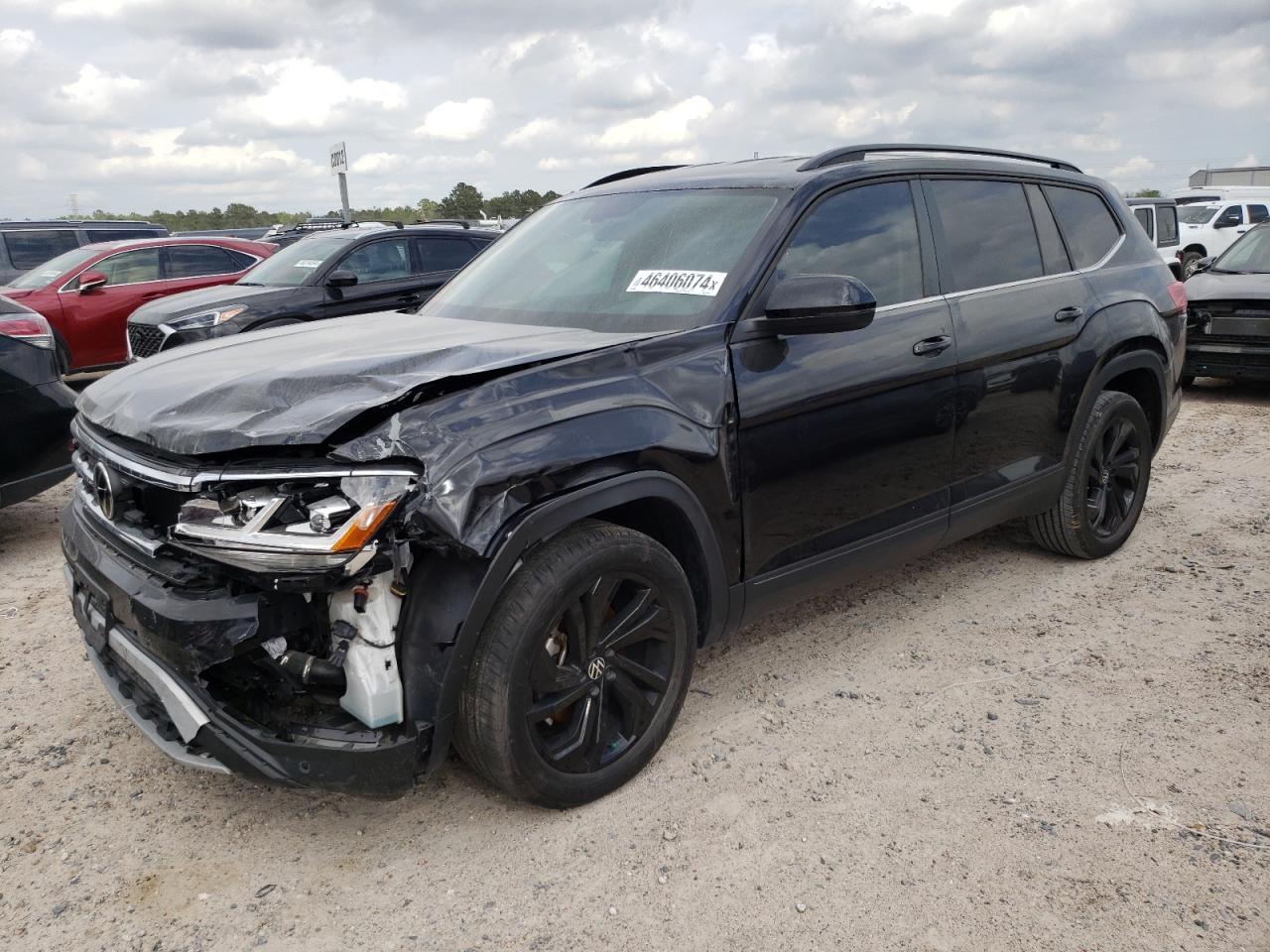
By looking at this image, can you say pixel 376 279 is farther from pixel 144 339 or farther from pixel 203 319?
pixel 144 339

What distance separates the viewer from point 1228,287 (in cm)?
873

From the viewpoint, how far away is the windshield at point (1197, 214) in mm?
20438

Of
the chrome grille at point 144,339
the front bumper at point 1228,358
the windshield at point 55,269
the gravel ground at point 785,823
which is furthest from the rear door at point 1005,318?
the windshield at point 55,269

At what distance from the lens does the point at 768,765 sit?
10.1 feet

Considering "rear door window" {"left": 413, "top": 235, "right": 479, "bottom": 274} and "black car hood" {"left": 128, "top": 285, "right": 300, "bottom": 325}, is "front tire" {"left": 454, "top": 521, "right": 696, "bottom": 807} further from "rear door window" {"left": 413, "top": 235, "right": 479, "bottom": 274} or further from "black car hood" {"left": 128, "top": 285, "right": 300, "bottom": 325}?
"rear door window" {"left": 413, "top": 235, "right": 479, "bottom": 274}

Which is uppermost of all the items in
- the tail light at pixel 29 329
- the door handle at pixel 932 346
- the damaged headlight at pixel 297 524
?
the door handle at pixel 932 346

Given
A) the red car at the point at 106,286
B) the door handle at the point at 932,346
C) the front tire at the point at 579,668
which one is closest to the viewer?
the front tire at the point at 579,668

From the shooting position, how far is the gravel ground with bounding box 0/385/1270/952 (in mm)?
2410

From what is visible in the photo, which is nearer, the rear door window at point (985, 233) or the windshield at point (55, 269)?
the rear door window at point (985, 233)

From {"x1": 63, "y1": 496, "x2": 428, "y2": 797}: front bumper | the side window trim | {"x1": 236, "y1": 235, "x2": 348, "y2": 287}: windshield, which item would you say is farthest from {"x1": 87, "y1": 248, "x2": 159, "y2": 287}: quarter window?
the side window trim

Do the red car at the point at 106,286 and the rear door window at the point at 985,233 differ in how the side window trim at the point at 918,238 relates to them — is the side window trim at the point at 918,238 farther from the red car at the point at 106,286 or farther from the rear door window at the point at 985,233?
the red car at the point at 106,286

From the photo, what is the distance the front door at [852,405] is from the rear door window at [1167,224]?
51.3ft

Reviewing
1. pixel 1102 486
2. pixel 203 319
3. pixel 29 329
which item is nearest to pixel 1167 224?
pixel 1102 486

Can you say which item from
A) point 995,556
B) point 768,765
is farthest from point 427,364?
point 995,556
